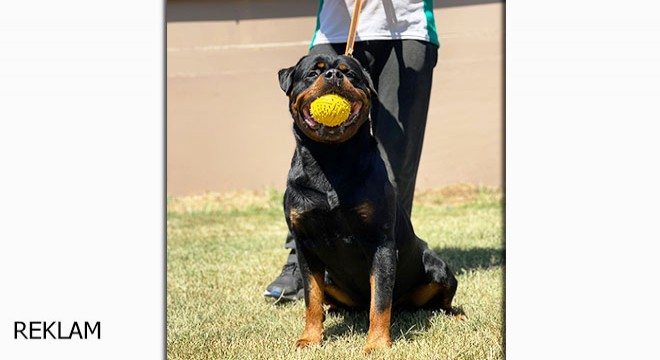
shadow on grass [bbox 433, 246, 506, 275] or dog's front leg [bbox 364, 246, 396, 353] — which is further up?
dog's front leg [bbox 364, 246, 396, 353]

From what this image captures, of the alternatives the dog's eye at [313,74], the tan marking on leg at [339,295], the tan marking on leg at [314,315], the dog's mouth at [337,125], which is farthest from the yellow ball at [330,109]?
the tan marking on leg at [339,295]

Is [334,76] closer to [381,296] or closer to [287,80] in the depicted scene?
[287,80]

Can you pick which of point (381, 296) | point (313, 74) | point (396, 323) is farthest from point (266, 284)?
point (313, 74)

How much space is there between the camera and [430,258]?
134 inches

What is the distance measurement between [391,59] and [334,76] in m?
1.11

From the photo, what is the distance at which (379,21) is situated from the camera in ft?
12.5

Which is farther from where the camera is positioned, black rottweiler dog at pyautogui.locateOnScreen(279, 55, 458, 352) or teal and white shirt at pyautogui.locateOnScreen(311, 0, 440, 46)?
teal and white shirt at pyautogui.locateOnScreen(311, 0, 440, 46)

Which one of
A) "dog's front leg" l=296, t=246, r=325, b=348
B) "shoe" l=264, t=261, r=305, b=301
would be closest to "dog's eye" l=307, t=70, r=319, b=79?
"dog's front leg" l=296, t=246, r=325, b=348

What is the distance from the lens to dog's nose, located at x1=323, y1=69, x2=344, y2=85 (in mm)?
2820

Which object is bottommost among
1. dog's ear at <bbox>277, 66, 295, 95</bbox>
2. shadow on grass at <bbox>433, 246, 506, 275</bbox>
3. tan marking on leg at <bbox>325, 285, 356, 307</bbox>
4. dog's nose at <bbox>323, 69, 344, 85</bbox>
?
shadow on grass at <bbox>433, 246, 506, 275</bbox>

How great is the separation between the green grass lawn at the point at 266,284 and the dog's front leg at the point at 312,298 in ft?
0.18

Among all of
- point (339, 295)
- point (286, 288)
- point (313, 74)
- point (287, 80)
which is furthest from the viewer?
point (286, 288)

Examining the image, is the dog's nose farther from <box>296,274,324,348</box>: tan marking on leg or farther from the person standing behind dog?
the person standing behind dog

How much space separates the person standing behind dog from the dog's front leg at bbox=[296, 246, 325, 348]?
813mm
